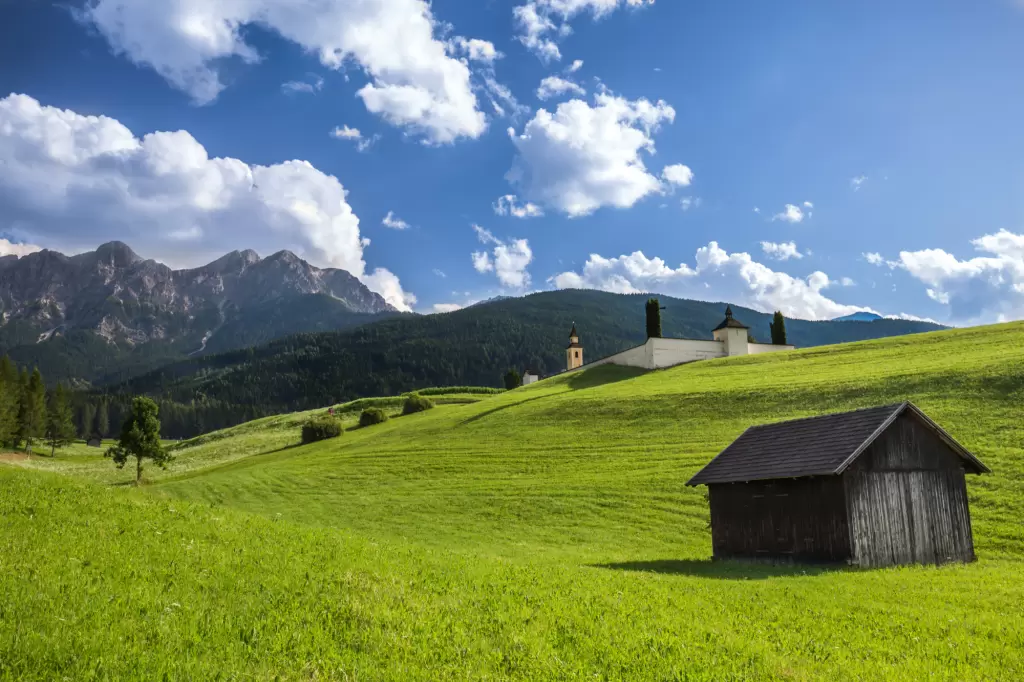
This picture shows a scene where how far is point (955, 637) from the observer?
14148 millimetres

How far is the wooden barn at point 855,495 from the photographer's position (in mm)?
25375

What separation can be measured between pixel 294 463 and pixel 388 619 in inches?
2121

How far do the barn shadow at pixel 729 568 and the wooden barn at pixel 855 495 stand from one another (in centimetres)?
73

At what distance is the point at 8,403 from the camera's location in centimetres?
8656

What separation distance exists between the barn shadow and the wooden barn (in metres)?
0.73

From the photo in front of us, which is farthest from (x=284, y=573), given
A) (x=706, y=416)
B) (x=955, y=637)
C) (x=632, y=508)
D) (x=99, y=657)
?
(x=706, y=416)

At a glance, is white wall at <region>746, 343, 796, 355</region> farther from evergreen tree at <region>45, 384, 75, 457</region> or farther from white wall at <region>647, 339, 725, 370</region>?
evergreen tree at <region>45, 384, 75, 457</region>

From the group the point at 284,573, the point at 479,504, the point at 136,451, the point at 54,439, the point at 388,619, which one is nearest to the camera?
the point at 388,619

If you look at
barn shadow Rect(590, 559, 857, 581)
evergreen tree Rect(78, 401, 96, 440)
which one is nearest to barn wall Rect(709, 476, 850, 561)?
barn shadow Rect(590, 559, 857, 581)

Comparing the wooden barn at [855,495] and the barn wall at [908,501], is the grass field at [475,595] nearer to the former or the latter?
the barn wall at [908,501]

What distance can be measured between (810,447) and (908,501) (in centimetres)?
413

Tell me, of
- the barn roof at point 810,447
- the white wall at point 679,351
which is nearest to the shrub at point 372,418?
the white wall at point 679,351

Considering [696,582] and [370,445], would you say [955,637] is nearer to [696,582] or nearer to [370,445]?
[696,582]

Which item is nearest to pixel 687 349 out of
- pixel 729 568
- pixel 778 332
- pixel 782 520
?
pixel 778 332
